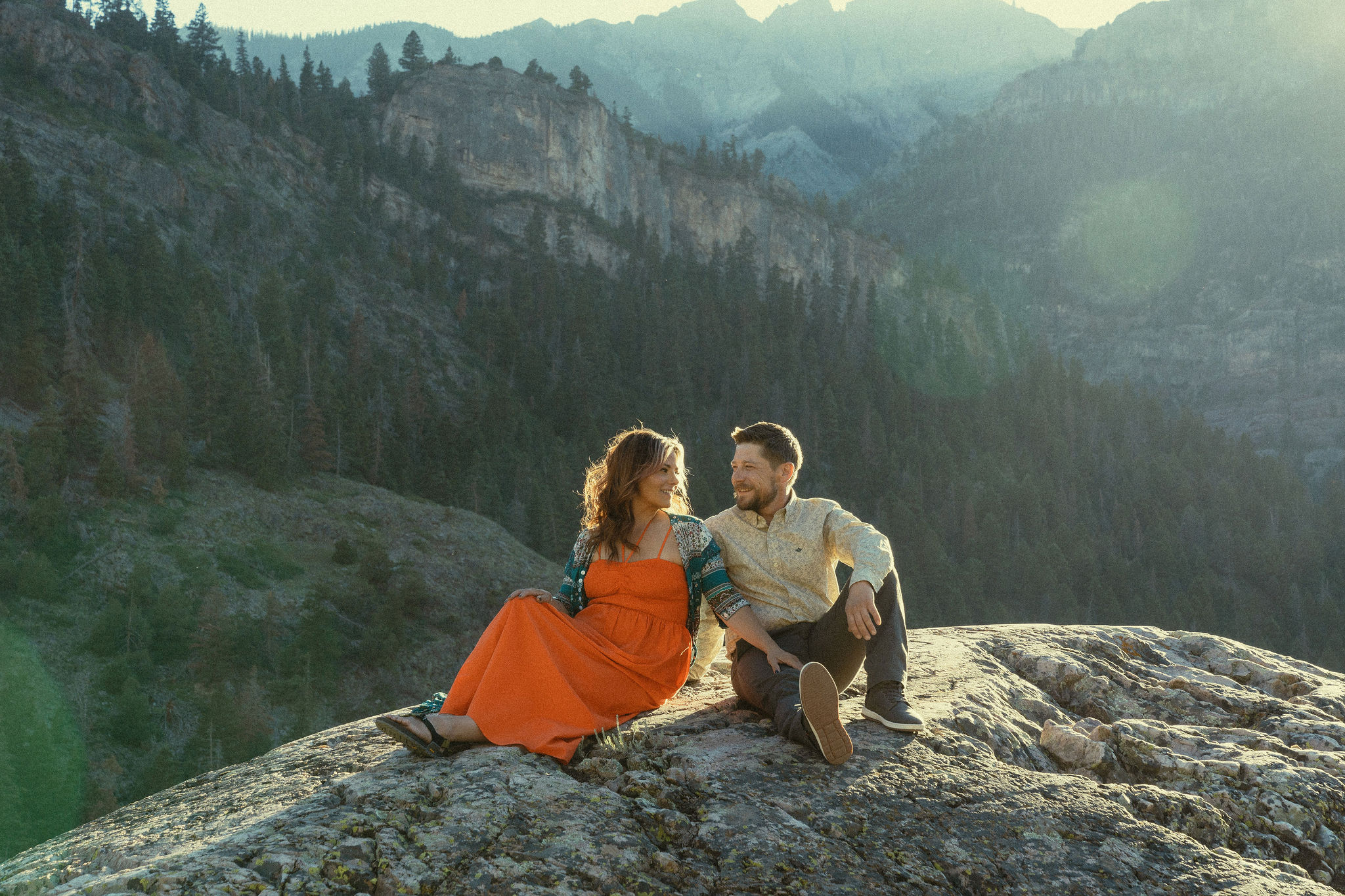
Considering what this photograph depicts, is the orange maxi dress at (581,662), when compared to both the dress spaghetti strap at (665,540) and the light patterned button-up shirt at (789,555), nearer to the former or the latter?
the dress spaghetti strap at (665,540)

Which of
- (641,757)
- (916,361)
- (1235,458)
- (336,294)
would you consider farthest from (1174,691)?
(1235,458)

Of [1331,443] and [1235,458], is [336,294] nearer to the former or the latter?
[1235,458]

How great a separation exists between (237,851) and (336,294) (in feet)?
210

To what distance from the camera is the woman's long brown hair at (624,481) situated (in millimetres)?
5070

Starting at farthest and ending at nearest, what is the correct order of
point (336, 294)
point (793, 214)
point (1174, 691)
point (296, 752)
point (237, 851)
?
1. point (793, 214)
2. point (336, 294)
3. point (1174, 691)
4. point (296, 752)
5. point (237, 851)

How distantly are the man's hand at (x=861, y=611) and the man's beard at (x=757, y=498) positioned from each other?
81cm

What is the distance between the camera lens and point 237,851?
3381 mm

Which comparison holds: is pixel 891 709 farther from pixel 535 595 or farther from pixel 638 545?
pixel 535 595

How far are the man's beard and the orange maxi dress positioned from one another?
0.57 meters

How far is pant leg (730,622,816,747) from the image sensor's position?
448cm

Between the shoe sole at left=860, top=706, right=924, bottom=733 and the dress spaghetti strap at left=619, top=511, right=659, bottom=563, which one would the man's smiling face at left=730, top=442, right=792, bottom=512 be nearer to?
the dress spaghetti strap at left=619, top=511, right=659, bottom=563

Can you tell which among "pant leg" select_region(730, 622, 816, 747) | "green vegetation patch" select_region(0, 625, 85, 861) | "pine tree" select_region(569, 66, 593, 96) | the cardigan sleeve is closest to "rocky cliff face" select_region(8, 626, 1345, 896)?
"pant leg" select_region(730, 622, 816, 747)

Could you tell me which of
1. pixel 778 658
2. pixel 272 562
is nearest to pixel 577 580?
pixel 778 658

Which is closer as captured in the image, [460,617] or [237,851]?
[237,851]
